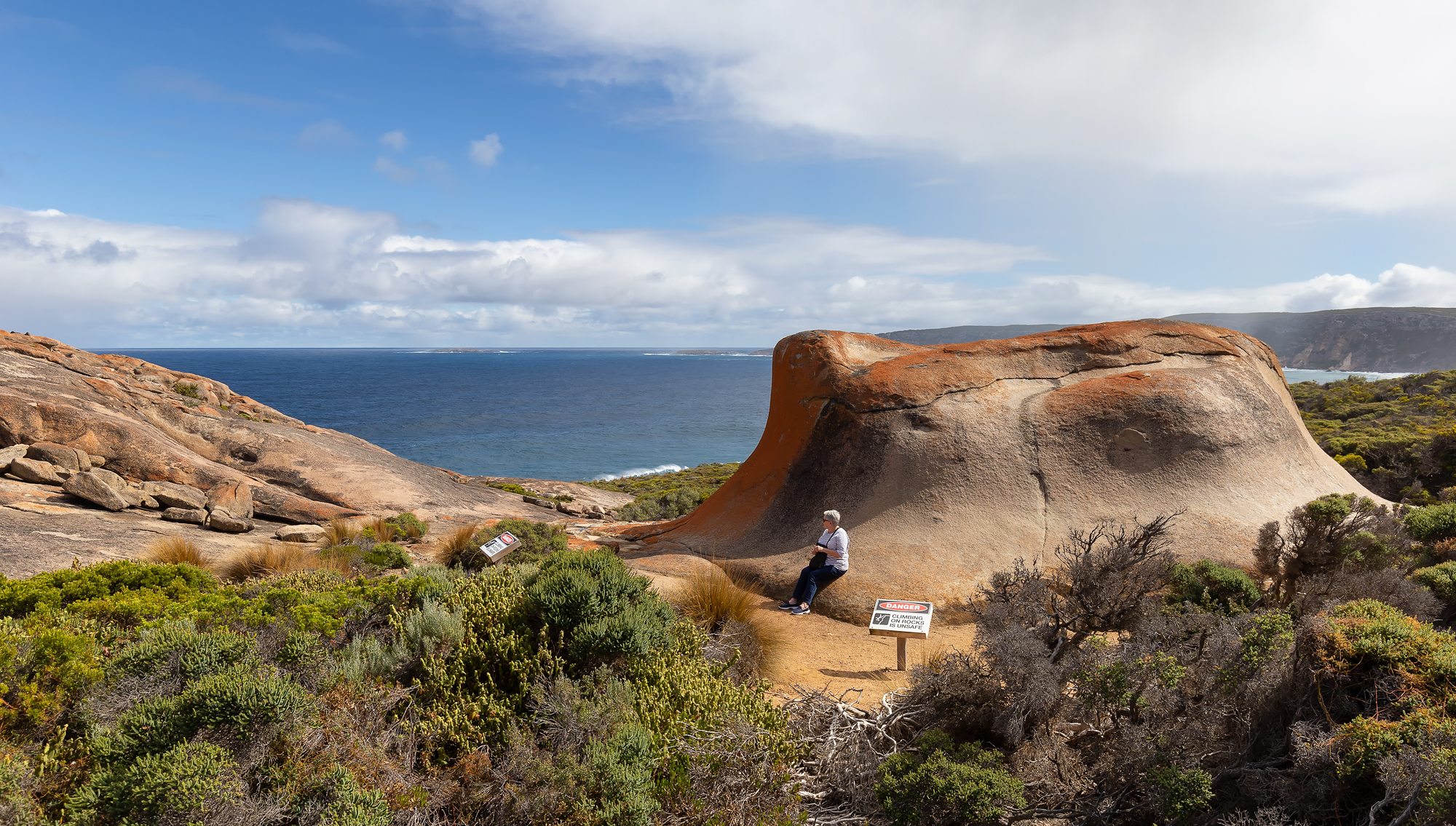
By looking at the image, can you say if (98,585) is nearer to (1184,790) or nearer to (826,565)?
(826,565)

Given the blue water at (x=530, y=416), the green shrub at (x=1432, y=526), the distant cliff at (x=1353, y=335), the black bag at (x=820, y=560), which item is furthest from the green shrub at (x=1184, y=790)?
the distant cliff at (x=1353, y=335)

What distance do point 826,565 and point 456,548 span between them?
5.17m

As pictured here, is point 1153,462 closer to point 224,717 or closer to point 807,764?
point 807,764

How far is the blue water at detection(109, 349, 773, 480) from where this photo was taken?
166ft

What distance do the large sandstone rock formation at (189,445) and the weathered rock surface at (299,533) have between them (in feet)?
2.83

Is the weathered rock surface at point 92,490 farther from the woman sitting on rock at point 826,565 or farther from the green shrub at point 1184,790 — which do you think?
the green shrub at point 1184,790

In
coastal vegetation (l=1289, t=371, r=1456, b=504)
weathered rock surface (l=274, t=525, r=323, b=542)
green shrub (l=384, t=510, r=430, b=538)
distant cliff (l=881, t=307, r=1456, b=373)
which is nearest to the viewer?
weathered rock surface (l=274, t=525, r=323, b=542)

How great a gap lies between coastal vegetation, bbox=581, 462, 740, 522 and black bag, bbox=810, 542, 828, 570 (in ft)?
24.5

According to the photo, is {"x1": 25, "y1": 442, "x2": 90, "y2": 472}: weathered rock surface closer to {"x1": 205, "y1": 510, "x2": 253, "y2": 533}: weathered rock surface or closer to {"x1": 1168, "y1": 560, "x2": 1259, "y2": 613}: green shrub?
{"x1": 205, "y1": 510, "x2": 253, "y2": 533}: weathered rock surface

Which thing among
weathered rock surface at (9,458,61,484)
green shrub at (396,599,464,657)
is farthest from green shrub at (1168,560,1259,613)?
weathered rock surface at (9,458,61,484)

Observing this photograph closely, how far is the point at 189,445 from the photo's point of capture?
14367 millimetres

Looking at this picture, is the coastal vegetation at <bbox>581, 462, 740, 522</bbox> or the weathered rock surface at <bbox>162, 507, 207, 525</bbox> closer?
the weathered rock surface at <bbox>162, 507, 207, 525</bbox>

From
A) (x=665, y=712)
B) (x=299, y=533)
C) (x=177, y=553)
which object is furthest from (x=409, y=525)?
(x=665, y=712)

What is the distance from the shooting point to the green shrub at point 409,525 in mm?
11875
